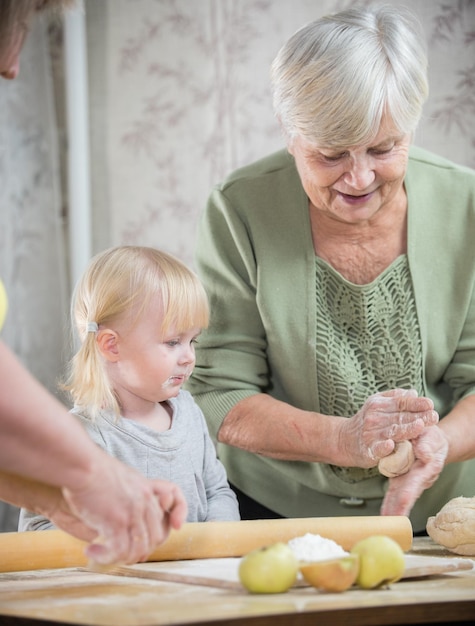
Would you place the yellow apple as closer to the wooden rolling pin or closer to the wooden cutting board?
the wooden cutting board

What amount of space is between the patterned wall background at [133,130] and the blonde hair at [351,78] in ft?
3.30

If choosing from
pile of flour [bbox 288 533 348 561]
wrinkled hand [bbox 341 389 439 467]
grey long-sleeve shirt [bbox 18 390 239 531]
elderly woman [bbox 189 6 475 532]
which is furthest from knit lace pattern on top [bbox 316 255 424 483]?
pile of flour [bbox 288 533 348 561]

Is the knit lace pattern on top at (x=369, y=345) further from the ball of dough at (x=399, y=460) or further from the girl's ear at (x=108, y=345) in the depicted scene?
the girl's ear at (x=108, y=345)

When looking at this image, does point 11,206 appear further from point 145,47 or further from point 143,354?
point 143,354

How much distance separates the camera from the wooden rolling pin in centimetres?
143

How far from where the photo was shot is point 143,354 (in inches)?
67.9

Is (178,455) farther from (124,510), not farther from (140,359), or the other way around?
(124,510)

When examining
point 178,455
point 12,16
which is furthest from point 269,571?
point 12,16

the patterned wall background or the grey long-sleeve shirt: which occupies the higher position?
the patterned wall background

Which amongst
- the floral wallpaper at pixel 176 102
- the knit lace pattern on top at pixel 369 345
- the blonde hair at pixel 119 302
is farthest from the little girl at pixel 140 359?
the floral wallpaper at pixel 176 102

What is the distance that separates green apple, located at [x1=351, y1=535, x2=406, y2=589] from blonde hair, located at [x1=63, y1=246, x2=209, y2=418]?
0.68m

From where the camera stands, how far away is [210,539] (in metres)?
1.47

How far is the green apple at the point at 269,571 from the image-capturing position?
113 cm

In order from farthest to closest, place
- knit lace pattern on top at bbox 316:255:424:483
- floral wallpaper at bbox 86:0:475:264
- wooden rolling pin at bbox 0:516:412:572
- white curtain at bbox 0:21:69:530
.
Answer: white curtain at bbox 0:21:69:530 < floral wallpaper at bbox 86:0:475:264 < knit lace pattern on top at bbox 316:255:424:483 < wooden rolling pin at bbox 0:516:412:572
